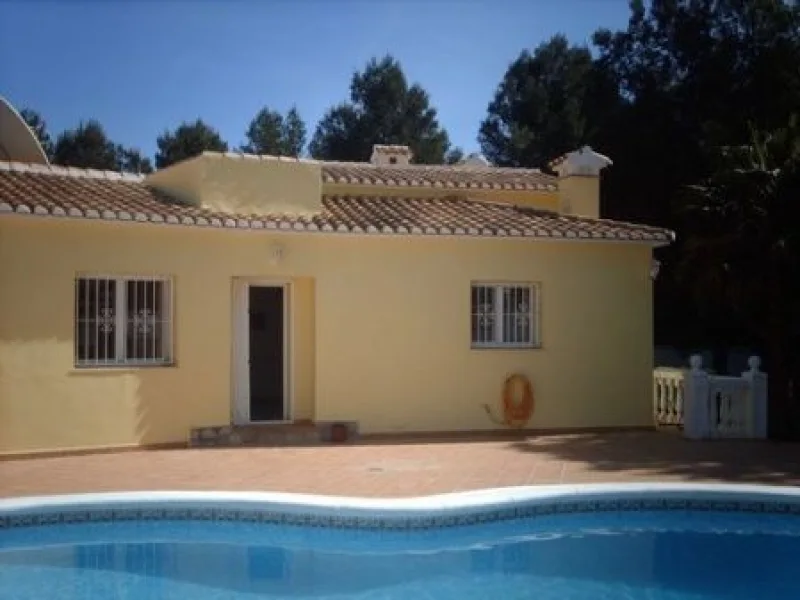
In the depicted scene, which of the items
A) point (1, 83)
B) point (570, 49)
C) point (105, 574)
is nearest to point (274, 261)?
point (105, 574)

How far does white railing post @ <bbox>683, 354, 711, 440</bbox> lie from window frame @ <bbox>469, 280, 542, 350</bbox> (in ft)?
9.50

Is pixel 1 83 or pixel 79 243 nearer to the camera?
pixel 79 243

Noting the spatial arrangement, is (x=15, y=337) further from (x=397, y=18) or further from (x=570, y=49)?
(x=570, y=49)

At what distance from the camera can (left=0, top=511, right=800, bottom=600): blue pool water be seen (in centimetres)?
855

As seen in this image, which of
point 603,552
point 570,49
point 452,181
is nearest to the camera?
point 603,552

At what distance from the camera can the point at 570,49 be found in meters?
52.6

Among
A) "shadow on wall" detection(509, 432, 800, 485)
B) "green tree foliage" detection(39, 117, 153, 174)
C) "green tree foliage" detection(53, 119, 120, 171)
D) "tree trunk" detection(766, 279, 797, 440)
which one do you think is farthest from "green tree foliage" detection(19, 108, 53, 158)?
"tree trunk" detection(766, 279, 797, 440)

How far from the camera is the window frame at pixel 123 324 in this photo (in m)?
14.6

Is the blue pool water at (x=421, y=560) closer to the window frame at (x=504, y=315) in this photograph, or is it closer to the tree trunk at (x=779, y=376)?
the tree trunk at (x=779, y=376)

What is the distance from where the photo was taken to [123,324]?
1502 centimetres

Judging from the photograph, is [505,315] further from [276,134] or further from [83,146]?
[276,134]

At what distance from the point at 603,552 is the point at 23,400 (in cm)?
915

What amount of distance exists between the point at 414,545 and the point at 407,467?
3337 mm

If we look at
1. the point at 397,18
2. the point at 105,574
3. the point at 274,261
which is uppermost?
the point at 397,18
